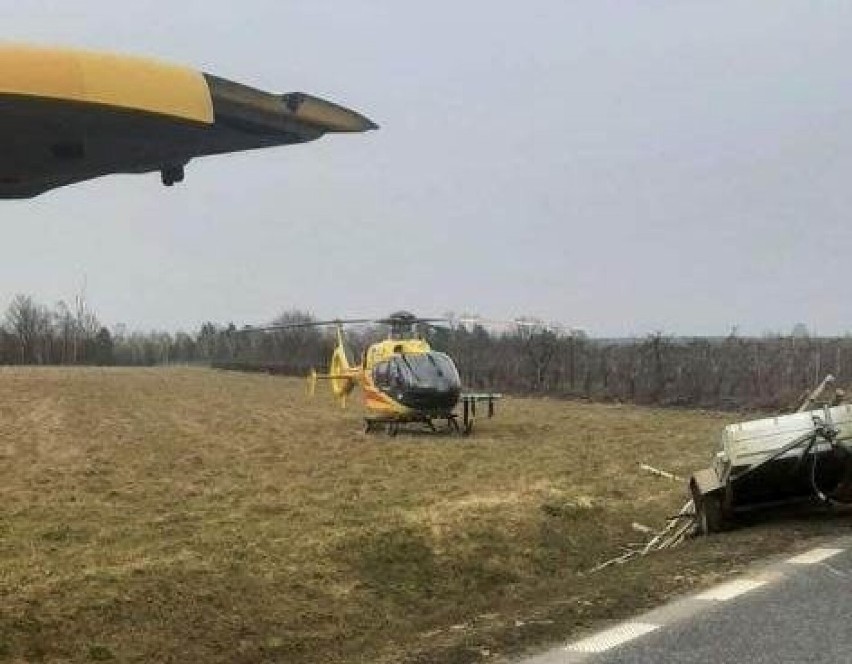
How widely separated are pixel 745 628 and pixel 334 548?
15.8 ft

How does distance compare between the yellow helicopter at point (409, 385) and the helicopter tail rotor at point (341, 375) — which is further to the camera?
the helicopter tail rotor at point (341, 375)

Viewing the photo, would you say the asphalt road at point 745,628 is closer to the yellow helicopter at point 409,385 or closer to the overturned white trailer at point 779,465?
the overturned white trailer at point 779,465

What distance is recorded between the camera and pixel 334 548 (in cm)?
1058

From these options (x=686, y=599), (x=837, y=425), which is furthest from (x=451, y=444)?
(x=686, y=599)

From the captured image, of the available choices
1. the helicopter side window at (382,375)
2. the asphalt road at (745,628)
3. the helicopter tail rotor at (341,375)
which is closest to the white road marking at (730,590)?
the asphalt road at (745,628)

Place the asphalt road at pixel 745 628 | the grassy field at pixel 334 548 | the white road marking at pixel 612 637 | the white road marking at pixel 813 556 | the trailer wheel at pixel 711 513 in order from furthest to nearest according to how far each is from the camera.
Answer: the trailer wheel at pixel 711 513 < the white road marking at pixel 813 556 < the grassy field at pixel 334 548 < the white road marking at pixel 612 637 < the asphalt road at pixel 745 628

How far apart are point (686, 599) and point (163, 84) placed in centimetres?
601

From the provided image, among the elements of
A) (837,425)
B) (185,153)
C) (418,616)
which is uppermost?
(185,153)

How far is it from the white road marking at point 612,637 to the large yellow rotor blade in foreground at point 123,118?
13.4 ft

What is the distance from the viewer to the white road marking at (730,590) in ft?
24.8

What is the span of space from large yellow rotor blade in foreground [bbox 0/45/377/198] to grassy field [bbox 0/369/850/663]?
403 centimetres

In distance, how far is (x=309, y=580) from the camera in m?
9.56

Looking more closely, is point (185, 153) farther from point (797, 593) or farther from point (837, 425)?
point (837, 425)

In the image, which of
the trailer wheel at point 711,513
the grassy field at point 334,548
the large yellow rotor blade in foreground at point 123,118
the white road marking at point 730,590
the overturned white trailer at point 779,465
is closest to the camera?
the large yellow rotor blade in foreground at point 123,118
